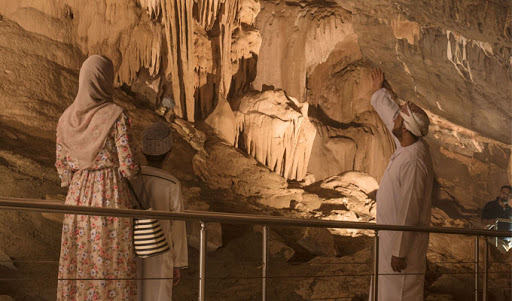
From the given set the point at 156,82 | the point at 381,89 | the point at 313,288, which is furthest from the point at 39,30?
the point at 381,89

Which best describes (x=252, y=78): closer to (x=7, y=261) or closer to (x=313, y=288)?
(x=313, y=288)

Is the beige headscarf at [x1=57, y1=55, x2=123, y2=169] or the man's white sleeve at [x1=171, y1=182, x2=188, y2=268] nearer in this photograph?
the beige headscarf at [x1=57, y1=55, x2=123, y2=169]

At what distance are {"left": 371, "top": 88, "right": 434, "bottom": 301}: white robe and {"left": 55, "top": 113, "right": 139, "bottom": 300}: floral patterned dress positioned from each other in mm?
1737

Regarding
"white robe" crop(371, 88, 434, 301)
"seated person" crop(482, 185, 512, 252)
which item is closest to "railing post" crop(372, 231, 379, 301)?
"white robe" crop(371, 88, 434, 301)

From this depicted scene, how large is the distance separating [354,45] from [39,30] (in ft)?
23.8

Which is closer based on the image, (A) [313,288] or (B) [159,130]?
(B) [159,130]

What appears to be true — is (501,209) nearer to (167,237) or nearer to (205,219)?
(167,237)

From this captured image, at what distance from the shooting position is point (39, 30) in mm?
11977

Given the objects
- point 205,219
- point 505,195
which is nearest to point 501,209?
point 505,195

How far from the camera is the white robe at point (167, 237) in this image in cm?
401

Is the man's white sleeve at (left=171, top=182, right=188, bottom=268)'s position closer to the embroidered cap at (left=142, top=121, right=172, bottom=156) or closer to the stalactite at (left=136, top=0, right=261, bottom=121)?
the embroidered cap at (left=142, top=121, right=172, bottom=156)

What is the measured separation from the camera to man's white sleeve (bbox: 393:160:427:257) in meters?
4.40

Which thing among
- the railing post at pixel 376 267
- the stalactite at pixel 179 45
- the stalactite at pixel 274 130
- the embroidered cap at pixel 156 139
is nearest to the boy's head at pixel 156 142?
the embroidered cap at pixel 156 139

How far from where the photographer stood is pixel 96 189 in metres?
3.78
